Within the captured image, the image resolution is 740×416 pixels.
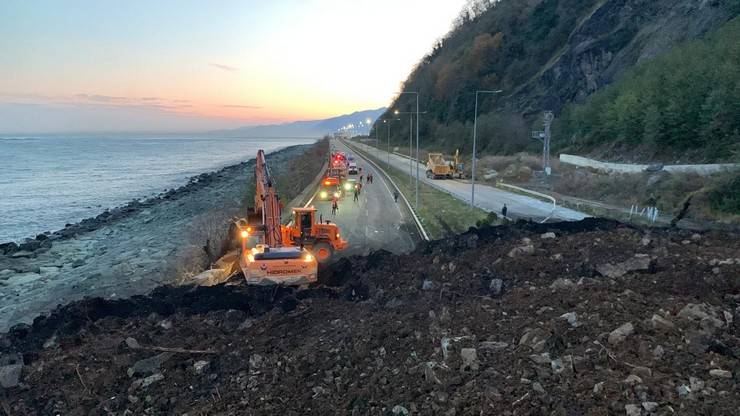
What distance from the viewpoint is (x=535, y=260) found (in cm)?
1563

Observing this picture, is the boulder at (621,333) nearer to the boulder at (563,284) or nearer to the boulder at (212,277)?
the boulder at (563,284)

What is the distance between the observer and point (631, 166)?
4159 cm

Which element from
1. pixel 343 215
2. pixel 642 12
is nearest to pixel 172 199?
pixel 343 215

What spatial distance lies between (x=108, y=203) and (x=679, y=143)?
56.2 metres

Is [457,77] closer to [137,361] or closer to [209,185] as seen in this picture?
[209,185]

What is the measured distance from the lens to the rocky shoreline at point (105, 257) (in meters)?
22.8

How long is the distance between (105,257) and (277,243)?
15.8 meters

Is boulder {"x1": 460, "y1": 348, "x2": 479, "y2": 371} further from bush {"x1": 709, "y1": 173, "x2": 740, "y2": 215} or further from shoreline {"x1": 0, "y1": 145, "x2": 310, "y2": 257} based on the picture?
shoreline {"x1": 0, "y1": 145, "x2": 310, "y2": 257}

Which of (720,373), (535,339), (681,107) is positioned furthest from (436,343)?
(681,107)

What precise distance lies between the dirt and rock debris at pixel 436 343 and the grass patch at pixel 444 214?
12234mm

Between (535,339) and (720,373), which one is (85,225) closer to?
(535,339)

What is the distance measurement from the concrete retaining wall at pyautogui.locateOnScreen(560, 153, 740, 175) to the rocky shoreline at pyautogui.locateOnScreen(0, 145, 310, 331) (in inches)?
1233

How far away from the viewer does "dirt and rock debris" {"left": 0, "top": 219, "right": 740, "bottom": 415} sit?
8.14m

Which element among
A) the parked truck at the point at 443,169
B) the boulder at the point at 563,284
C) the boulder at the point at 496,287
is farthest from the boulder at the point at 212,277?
the parked truck at the point at 443,169
